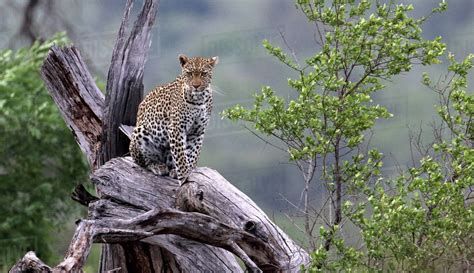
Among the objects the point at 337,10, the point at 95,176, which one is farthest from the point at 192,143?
the point at 337,10

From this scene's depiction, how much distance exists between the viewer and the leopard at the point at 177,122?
8.73 metres

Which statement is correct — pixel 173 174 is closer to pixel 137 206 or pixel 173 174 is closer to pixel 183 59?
pixel 137 206

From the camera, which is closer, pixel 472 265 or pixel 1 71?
pixel 472 265

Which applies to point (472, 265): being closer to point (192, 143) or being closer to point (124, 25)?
point (192, 143)

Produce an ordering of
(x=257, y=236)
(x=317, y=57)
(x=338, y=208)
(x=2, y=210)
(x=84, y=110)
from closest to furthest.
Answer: (x=257, y=236) < (x=317, y=57) < (x=338, y=208) < (x=84, y=110) < (x=2, y=210)

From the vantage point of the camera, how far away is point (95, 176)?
8656mm

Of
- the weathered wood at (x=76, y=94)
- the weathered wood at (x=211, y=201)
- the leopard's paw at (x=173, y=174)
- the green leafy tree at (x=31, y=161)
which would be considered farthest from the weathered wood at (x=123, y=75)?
the green leafy tree at (x=31, y=161)

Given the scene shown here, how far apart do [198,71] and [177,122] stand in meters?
0.48

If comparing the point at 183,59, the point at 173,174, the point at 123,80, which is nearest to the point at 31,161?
Answer: the point at 123,80

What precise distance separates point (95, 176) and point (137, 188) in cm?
36

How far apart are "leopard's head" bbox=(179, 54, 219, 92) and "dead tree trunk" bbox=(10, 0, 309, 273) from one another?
0.74 m

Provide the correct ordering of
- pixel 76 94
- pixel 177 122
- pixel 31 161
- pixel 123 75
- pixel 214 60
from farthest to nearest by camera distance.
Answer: pixel 31 161
pixel 76 94
pixel 123 75
pixel 177 122
pixel 214 60

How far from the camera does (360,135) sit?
860cm

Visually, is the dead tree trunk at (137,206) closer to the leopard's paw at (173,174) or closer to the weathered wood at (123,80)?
the weathered wood at (123,80)
